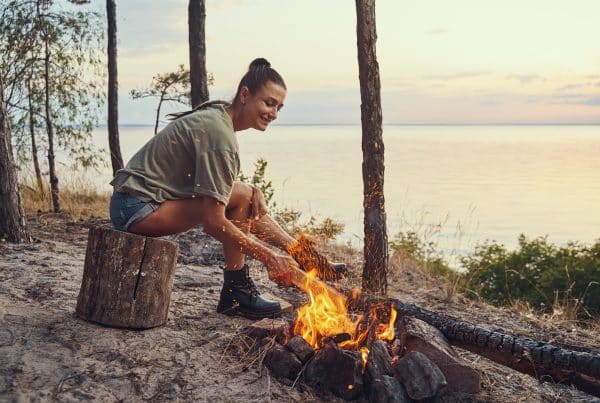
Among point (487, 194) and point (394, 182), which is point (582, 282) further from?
point (394, 182)

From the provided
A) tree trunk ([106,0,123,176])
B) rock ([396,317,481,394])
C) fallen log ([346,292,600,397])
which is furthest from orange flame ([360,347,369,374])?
tree trunk ([106,0,123,176])

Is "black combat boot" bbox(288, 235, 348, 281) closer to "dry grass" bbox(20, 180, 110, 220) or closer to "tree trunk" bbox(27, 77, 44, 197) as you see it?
"dry grass" bbox(20, 180, 110, 220)

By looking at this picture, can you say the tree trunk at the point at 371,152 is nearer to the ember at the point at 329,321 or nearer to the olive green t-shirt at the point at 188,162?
the ember at the point at 329,321

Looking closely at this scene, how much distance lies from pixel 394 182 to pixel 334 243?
20.2m

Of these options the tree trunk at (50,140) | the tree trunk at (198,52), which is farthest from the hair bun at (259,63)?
the tree trunk at (50,140)

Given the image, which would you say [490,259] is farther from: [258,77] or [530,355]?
[258,77]

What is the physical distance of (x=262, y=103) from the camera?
3768mm

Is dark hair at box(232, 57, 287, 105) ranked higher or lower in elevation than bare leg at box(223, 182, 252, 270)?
higher

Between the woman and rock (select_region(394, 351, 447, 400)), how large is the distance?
0.91 metres

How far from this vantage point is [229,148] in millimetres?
3543

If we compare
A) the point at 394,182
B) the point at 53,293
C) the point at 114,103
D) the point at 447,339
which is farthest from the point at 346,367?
the point at 394,182

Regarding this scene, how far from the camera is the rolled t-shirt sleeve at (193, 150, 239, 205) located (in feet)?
11.3

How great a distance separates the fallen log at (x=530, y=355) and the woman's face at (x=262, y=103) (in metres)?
1.71

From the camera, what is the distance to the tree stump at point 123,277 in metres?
3.56
